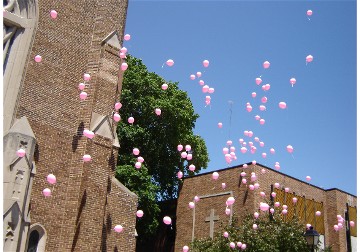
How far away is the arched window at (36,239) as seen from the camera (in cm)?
1242

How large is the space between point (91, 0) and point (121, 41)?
5.56 feet

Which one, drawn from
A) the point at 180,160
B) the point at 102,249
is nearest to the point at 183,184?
the point at 180,160

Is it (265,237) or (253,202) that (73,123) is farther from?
(253,202)

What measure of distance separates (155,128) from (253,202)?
9.61 meters

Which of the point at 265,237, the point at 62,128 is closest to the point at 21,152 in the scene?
the point at 62,128

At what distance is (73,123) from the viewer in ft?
46.1

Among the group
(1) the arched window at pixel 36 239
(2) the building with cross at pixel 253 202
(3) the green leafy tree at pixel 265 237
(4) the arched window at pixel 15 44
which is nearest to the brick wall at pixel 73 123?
(1) the arched window at pixel 36 239

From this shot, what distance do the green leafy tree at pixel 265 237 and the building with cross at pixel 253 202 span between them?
245 cm

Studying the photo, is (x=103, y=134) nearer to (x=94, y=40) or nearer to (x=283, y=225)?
(x=94, y=40)

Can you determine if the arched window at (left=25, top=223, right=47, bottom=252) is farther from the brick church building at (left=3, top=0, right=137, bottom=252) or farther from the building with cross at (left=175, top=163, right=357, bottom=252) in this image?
the building with cross at (left=175, top=163, right=357, bottom=252)

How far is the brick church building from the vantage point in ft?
39.0

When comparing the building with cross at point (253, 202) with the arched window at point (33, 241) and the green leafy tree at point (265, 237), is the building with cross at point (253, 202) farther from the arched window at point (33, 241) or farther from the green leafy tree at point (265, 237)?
the arched window at point (33, 241)

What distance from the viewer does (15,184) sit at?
11312 mm

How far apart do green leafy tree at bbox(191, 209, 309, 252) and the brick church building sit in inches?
135
